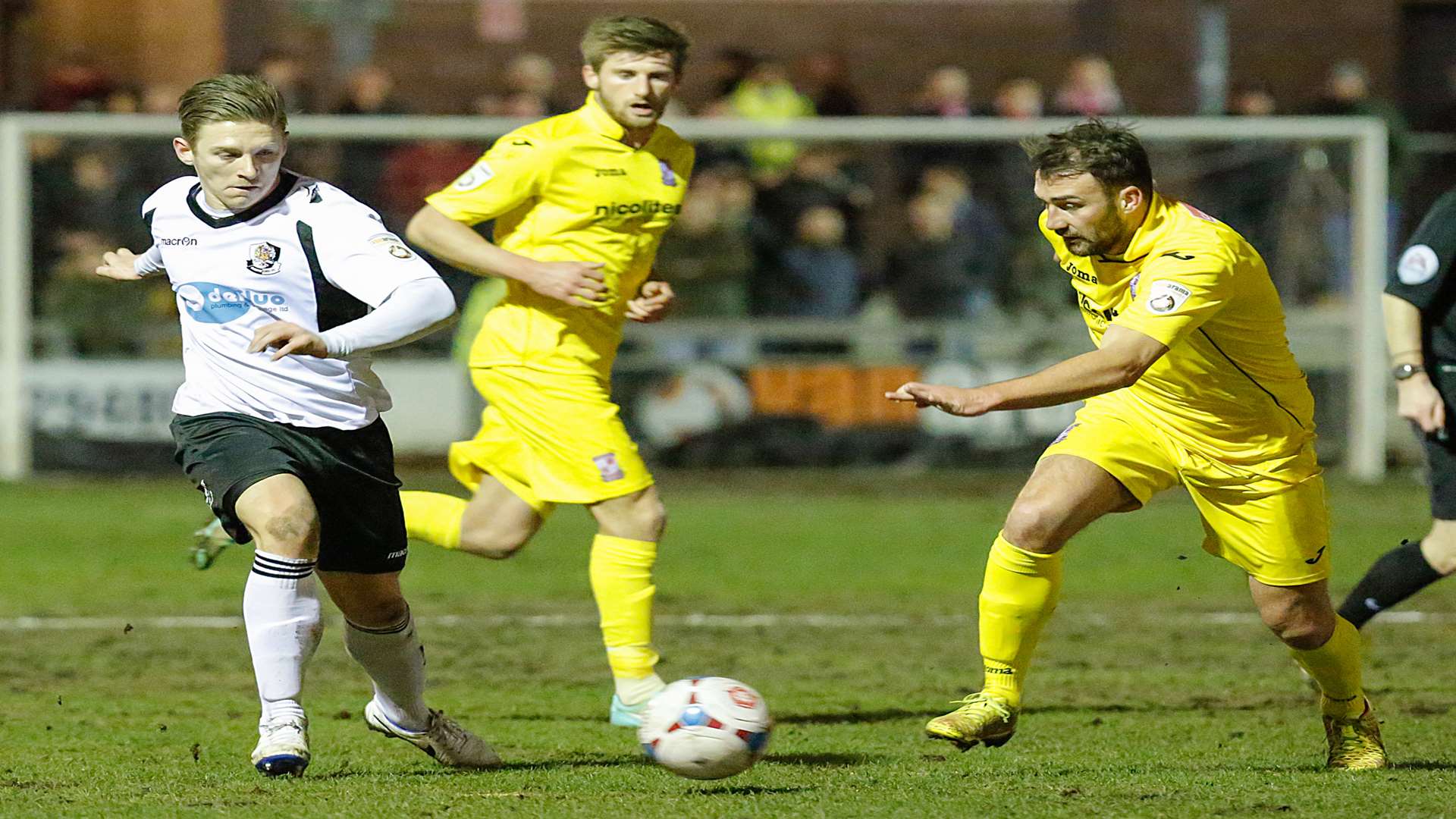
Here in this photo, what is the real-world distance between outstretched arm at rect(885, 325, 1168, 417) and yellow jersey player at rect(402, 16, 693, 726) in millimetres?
1768

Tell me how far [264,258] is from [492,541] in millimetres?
1894

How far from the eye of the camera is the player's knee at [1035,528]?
5.66 m

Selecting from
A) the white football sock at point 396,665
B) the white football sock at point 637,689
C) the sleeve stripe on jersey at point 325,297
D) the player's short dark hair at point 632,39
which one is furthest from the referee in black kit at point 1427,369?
the sleeve stripe on jersey at point 325,297

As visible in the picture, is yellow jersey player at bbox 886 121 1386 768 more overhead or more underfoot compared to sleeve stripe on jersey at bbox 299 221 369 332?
more underfoot

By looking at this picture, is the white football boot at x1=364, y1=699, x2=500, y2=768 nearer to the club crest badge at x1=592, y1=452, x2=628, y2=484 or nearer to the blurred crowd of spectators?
the club crest badge at x1=592, y1=452, x2=628, y2=484

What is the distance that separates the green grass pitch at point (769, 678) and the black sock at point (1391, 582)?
1.08 ft

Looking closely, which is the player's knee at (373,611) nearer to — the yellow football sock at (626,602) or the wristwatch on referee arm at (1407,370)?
the yellow football sock at (626,602)

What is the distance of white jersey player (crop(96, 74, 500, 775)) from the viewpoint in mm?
5062

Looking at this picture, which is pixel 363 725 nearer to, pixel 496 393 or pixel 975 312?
pixel 496 393

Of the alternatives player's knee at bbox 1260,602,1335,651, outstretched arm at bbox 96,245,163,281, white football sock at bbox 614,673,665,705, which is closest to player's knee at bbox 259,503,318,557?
outstretched arm at bbox 96,245,163,281

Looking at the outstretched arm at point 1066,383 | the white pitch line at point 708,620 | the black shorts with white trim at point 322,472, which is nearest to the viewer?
the outstretched arm at point 1066,383

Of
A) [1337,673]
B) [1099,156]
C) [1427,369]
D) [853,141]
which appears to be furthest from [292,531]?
[853,141]

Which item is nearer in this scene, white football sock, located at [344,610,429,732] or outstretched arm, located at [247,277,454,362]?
outstretched arm, located at [247,277,454,362]

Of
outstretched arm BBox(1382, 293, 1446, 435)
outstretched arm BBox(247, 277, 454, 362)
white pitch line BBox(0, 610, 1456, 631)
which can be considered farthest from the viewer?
white pitch line BBox(0, 610, 1456, 631)
